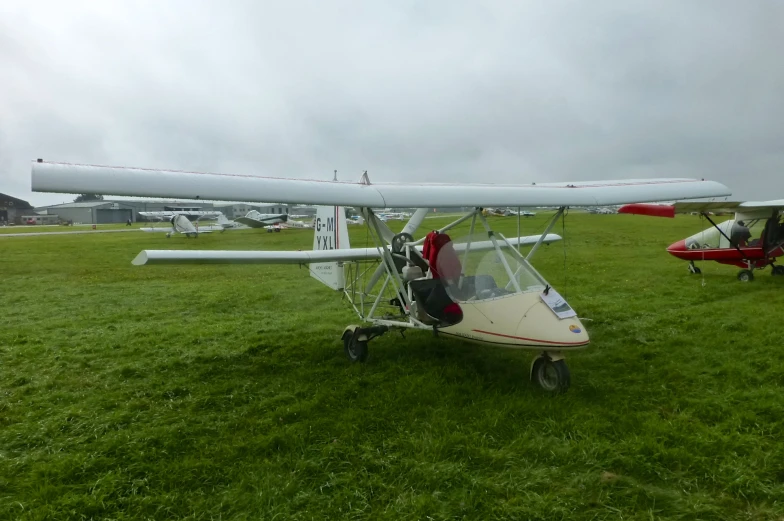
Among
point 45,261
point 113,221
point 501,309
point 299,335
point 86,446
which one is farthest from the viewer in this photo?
point 113,221

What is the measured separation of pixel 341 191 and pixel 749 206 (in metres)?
11.0

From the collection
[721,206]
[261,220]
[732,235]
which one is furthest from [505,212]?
[261,220]

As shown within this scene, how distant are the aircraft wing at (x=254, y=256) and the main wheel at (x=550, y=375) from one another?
1369 mm

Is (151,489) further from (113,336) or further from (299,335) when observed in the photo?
(113,336)

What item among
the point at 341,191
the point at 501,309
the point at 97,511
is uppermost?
the point at 341,191

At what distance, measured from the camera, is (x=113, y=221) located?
184 ft

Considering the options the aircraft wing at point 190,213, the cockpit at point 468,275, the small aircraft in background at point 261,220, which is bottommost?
the cockpit at point 468,275

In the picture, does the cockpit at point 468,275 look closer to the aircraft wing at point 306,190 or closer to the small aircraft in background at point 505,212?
the small aircraft in background at point 505,212

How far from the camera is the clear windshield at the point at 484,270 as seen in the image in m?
5.06

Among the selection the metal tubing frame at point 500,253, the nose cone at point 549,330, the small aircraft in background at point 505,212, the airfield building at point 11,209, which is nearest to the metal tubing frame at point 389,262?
the metal tubing frame at point 500,253

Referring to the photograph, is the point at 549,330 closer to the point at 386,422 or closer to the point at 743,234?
the point at 386,422

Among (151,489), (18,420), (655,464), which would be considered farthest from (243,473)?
(655,464)

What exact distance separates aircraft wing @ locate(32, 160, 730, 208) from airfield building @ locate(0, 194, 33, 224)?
5036 cm

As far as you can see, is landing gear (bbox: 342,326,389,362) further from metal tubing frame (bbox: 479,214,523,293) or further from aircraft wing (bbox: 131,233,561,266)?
metal tubing frame (bbox: 479,214,523,293)
